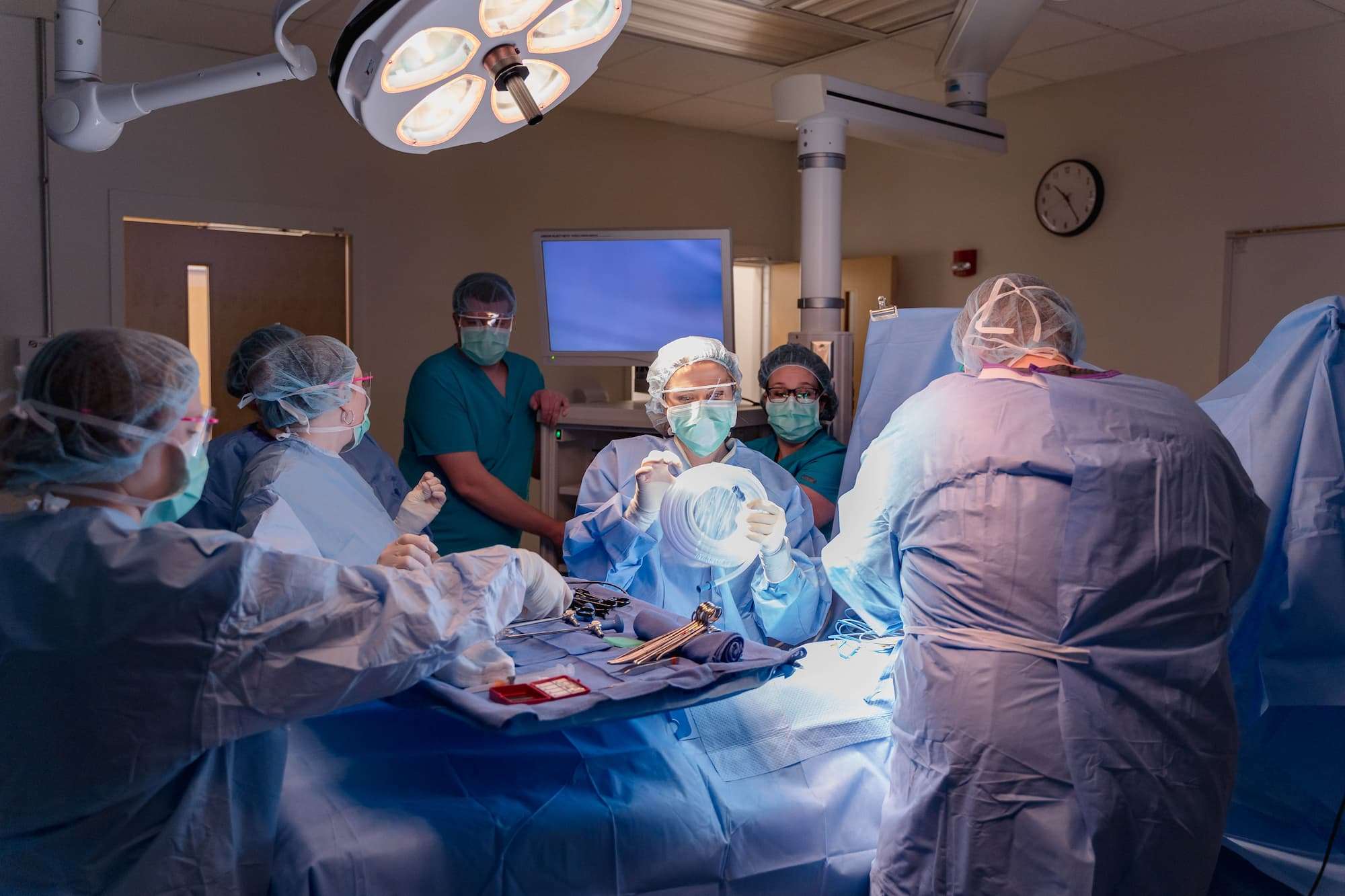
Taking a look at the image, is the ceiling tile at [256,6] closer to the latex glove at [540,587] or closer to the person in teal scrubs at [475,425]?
the person in teal scrubs at [475,425]

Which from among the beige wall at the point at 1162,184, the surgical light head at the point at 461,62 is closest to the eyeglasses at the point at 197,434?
the surgical light head at the point at 461,62

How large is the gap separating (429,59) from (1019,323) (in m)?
1.05

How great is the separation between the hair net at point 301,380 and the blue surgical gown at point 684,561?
571 millimetres

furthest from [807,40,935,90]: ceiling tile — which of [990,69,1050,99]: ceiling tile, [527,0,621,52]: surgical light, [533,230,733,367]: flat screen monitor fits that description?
[527,0,621,52]: surgical light

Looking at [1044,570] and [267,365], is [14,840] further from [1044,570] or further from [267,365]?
[1044,570]

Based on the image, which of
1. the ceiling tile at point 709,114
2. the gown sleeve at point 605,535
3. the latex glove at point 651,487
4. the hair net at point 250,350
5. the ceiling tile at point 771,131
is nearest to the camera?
the latex glove at point 651,487

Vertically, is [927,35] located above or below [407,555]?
above

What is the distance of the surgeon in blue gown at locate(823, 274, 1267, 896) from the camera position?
1483 mm

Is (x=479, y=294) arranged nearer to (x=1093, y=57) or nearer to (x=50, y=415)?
(x=50, y=415)

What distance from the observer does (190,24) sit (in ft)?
11.8

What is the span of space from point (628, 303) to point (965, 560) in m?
1.86

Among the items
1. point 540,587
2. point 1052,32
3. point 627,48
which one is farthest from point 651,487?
point 1052,32

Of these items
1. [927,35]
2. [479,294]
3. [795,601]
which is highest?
[927,35]

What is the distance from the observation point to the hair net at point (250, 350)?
7.98 feet
